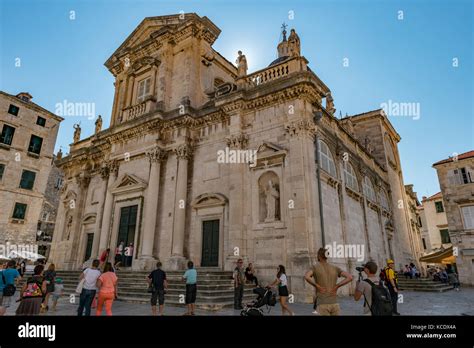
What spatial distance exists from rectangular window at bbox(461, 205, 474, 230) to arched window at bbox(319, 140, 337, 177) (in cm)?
1503

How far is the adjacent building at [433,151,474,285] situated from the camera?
22391 millimetres

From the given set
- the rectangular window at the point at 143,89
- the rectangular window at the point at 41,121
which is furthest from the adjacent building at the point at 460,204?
the rectangular window at the point at 41,121

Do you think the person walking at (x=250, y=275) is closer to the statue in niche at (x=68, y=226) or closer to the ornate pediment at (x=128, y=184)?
the ornate pediment at (x=128, y=184)

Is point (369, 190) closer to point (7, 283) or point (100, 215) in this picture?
point (100, 215)

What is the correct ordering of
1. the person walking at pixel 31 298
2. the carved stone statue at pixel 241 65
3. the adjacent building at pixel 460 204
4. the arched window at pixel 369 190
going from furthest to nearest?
the adjacent building at pixel 460 204 < the arched window at pixel 369 190 < the carved stone statue at pixel 241 65 < the person walking at pixel 31 298

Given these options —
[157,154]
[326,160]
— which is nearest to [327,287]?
[326,160]

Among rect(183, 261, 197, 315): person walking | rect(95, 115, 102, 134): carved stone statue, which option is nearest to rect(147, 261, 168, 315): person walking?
rect(183, 261, 197, 315): person walking

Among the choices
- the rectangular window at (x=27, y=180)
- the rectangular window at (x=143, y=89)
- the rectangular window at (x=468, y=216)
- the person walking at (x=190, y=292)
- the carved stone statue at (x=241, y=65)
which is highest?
the rectangular window at (x=143, y=89)

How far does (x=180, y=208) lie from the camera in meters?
15.4

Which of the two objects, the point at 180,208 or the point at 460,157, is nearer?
the point at 180,208

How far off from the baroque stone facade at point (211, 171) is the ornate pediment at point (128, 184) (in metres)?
0.08

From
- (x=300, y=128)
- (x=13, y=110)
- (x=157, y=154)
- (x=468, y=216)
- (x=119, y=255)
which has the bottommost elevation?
(x=119, y=255)

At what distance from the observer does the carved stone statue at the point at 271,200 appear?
13025 millimetres

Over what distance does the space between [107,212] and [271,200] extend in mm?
10949
